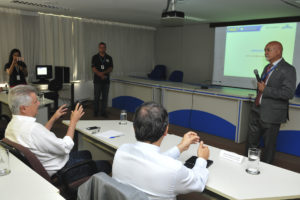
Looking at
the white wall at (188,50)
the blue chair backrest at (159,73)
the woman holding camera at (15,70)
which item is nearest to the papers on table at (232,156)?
the woman holding camera at (15,70)

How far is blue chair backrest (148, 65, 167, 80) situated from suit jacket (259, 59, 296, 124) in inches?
206

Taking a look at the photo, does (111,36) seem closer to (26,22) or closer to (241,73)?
(26,22)

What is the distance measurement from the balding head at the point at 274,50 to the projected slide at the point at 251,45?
277cm

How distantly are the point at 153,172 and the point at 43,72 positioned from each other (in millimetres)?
5709

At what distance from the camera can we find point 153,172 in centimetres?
135

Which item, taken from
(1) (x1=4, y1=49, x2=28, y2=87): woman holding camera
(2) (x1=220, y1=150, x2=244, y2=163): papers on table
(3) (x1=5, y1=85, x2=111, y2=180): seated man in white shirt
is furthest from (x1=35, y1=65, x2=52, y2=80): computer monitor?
(2) (x1=220, y1=150, x2=244, y2=163): papers on table

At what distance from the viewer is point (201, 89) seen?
5.18m

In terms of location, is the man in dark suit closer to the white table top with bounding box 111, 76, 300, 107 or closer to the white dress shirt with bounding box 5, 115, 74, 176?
the white table top with bounding box 111, 76, 300, 107

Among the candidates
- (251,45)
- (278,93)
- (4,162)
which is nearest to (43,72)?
(4,162)

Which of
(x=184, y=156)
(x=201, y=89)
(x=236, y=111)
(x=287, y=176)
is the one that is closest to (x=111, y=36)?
(x=201, y=89)

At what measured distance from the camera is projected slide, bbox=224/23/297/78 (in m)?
5.69

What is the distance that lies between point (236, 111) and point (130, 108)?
119 inches

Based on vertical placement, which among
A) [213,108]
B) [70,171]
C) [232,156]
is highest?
[232,156]

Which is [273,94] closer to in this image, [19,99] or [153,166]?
[153,166]
